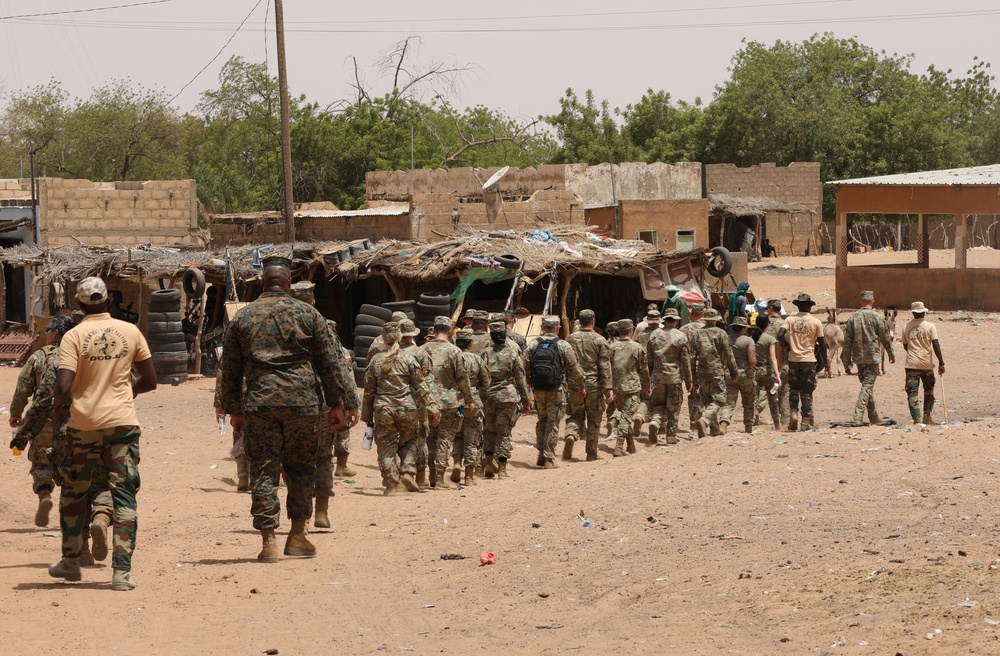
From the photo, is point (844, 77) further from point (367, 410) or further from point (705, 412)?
point (367, 410)

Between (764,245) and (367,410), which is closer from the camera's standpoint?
(367,410)

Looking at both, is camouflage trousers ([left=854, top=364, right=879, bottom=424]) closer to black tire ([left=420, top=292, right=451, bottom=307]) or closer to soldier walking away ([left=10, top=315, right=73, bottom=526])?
black tire ([left=420, top=292, right=451, bottom=307])

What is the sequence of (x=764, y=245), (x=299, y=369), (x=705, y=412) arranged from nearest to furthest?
1. (x=299, y=369)
2. (x=705, y=412)
3. (x=764, y=245)

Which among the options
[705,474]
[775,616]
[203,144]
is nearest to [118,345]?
[775,616]

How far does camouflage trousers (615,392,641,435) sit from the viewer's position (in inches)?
574

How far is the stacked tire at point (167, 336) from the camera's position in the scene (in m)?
22.5

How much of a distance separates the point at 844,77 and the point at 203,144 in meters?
32.3

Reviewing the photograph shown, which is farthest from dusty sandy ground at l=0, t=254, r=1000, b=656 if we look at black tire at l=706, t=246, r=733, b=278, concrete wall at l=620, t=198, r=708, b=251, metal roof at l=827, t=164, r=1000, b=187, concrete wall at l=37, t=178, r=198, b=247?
concrete wall at l=620, t=198, r=708, b=251

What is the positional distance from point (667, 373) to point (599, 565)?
7.01 meters

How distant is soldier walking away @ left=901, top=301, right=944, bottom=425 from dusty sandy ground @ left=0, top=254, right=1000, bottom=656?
2.00 m

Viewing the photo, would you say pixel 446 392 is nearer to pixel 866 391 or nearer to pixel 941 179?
pixel 866 391

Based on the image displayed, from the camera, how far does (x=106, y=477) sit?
758 cm

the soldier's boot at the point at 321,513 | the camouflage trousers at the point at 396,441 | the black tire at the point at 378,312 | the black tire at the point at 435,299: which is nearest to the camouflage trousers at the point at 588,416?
the camouflage trousers at the point at 396,441

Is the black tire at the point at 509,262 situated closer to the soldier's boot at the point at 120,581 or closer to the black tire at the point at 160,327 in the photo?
the black tire at the point at 160,327
